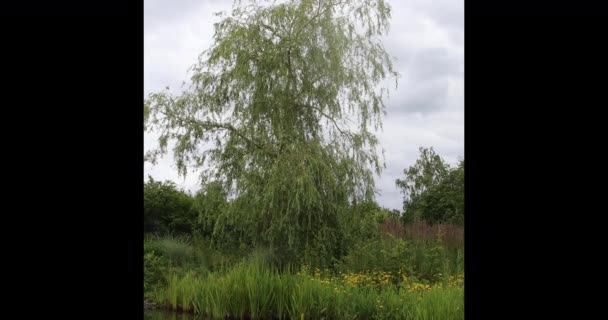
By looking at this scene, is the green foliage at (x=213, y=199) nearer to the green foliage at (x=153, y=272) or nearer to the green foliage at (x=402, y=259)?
the green foliage at (x=153, y=272)

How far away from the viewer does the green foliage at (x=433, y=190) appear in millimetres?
12703

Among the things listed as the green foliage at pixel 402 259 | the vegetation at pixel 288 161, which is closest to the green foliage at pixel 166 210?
the vegetation at pixel 288 161

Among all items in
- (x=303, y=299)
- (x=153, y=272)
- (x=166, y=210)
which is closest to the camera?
(x=303, y=299)

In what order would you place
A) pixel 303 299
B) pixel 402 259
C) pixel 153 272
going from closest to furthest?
pixel 303 299
pixel 402 259
pixel 153 272

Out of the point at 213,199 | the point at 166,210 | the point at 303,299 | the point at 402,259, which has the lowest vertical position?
the point at 303,299

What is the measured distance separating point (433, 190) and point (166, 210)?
604 centimetres

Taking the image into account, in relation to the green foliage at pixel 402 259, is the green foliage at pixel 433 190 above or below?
above

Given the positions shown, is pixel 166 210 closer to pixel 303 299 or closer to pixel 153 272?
pixel 153 272

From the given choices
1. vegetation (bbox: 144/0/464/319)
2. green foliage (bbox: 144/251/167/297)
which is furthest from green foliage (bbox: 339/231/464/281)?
green foliage (bbox: 144/251/167/297)

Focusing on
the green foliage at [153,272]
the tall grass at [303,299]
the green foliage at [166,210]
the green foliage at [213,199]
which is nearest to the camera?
the tall grass at [303,299]

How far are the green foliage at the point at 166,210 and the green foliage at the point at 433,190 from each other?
16.1 feet

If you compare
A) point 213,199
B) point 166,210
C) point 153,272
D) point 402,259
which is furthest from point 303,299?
point 166,210

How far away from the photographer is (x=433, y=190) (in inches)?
519
